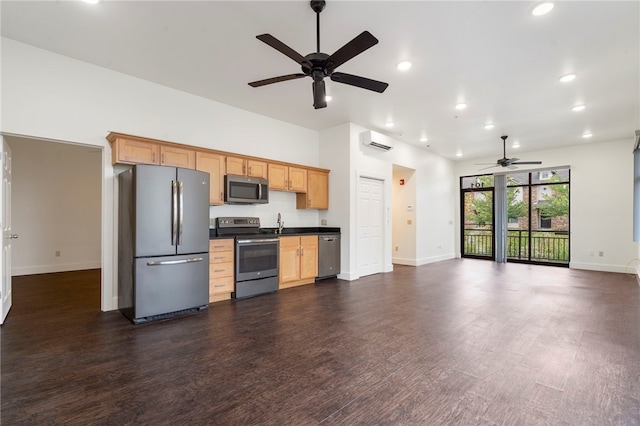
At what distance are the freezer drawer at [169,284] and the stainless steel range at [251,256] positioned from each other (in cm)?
61

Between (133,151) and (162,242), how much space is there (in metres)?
1.25

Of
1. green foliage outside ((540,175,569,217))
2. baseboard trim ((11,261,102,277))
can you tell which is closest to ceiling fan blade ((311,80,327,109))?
baseboard trim ((11,261,102,277))

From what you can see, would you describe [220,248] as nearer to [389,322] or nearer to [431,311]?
[389,322]

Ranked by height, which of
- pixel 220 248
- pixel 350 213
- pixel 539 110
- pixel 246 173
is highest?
pixel 539 110

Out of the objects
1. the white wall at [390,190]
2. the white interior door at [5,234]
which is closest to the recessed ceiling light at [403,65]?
the white wall at [390,190]

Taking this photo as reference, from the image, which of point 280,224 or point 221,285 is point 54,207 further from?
point 280,224

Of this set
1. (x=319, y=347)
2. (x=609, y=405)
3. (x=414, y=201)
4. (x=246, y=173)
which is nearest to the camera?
(x=609, y=405)

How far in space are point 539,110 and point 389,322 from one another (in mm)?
4520

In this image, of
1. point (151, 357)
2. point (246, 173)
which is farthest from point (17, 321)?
point (246, 173)

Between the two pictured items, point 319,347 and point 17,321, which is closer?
point 319,347

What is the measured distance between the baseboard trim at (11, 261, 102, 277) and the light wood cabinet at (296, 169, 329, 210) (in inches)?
205

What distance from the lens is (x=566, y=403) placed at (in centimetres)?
196

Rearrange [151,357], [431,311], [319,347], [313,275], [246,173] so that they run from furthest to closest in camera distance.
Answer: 1. [313,275]
2. [246,173]
3. [431,311]
4. [319,347]
5. [151,357]

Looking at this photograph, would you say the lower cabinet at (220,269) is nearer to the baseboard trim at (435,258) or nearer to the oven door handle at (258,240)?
the oven door handle at (258,240)
